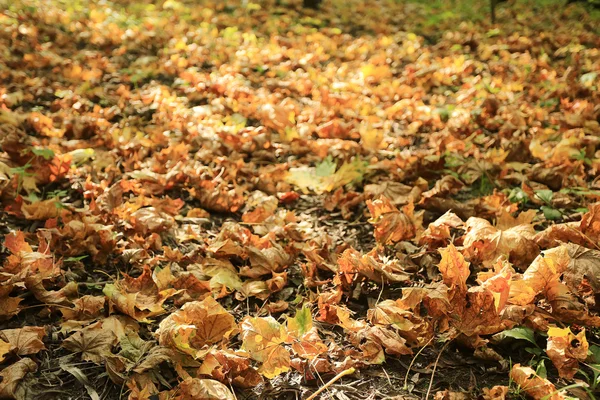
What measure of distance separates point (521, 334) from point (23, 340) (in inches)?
69.8

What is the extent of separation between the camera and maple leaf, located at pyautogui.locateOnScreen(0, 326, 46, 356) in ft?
5.74

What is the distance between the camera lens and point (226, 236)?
2545 mm

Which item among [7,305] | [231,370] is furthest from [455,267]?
[7,305]

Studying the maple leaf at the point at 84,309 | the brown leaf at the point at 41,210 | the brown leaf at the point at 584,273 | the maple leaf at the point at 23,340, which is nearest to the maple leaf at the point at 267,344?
the maple leaf at the point at 84,309

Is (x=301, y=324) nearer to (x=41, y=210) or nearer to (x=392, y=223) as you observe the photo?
(x=392, y=223)

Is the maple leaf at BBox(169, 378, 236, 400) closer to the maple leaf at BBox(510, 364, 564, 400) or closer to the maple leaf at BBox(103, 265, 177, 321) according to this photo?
the maple leaf at BBox(103, 265, 177, 321)

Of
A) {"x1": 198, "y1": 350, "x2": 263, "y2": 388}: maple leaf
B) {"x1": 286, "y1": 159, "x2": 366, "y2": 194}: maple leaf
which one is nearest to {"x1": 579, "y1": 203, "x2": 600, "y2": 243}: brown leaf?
{"x1": 286, "y1": 159, "x2": 366, "y2": 194}: maple leaf

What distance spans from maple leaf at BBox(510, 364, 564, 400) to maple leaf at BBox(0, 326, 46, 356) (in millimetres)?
1636

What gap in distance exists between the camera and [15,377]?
1634 mm

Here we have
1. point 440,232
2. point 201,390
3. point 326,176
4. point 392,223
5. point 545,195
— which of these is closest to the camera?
point 201,390

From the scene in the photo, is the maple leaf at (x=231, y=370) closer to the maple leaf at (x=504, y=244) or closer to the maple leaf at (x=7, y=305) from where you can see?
the maple leaf at (x=7, y=305)

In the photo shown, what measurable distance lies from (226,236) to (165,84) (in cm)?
323

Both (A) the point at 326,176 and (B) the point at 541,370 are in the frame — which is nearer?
(B) the point at 541,370

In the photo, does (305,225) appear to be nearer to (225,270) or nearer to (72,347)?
(225,270)
